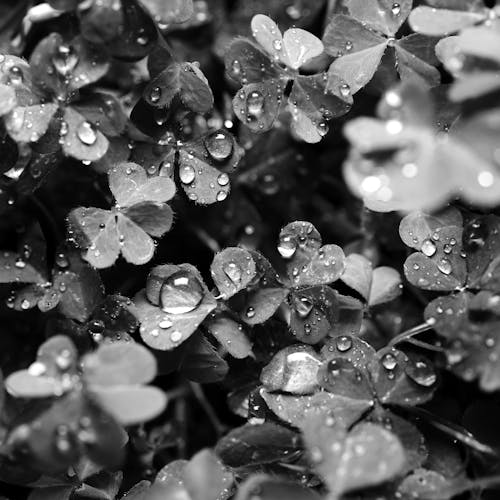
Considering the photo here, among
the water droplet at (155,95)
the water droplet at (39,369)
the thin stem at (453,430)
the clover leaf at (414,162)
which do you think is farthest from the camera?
the water droplet at (155,95)

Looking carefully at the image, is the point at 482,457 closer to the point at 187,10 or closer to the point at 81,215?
the point at 81,215

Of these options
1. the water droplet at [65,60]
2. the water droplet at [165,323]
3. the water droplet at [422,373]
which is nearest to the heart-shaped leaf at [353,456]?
the water droplet at [422,373]

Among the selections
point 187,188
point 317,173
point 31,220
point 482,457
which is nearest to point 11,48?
point 31,220

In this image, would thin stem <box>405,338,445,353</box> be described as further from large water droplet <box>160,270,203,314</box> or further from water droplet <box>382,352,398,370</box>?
large water droplet <box>160,270,203,314</box>

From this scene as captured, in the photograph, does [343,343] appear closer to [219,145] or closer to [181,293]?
[181,293]

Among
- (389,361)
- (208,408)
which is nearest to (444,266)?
(389,361)

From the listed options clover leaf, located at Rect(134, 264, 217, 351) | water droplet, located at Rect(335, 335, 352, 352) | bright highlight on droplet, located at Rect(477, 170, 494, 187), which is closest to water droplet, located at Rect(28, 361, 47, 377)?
clover leaf, located at Rect(134, 264, 217, 351)

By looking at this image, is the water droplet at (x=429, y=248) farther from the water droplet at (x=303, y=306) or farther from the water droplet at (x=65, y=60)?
the water droplet at (x=65, y=60)
